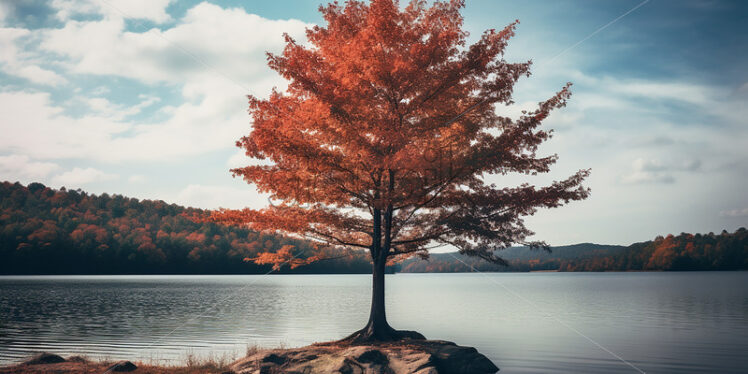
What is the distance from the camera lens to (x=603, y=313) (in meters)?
40.6

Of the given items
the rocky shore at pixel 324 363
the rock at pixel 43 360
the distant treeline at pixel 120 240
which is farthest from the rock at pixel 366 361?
the distant treeline at pixel 120 240

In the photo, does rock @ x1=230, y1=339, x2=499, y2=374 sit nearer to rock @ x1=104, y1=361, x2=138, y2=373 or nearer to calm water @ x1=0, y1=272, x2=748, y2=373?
rock @ x1=104, y1=361, x2=138, y2=373

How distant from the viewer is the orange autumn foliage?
1512 centimetres

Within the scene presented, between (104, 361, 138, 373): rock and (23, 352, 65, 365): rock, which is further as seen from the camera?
(23, 352, 65, 365): rock

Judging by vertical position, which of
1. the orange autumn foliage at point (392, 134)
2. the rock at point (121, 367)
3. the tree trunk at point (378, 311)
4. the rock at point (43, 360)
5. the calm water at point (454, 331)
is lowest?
the calm water at point (454, 331)

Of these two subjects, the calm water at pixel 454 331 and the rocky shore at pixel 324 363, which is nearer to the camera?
the rocky shore at pixel 324 363

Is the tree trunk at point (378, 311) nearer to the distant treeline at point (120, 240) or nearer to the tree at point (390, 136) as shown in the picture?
the tree at point (390, 136)

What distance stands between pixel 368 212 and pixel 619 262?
19405cm

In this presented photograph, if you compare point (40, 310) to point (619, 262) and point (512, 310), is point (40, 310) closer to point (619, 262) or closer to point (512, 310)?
point (512, 310)

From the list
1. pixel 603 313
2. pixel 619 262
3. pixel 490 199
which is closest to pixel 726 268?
pixel 619 262

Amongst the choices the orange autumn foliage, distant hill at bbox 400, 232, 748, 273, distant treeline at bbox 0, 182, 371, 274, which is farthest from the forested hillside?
the orange autumn foliage

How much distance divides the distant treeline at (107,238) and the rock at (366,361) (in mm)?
100435

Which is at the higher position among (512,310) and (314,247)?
(314,247)

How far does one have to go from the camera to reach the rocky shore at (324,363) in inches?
533
